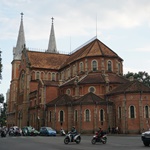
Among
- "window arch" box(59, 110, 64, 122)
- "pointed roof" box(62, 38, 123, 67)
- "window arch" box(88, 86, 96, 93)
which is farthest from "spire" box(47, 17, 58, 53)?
"window arch" box(59, 110, 64, 122)

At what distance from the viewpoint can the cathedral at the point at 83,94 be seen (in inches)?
1812

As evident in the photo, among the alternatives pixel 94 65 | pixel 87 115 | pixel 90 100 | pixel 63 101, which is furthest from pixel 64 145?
pixel 94 65

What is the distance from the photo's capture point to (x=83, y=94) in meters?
53.8

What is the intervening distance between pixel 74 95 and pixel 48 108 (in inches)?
233

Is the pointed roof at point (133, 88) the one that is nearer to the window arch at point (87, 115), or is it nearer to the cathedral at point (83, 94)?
the cathedral at point (83, 94)

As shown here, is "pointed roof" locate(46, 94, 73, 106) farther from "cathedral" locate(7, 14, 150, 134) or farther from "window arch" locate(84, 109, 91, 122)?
"window arch" locate(84, 109, 91, 122)

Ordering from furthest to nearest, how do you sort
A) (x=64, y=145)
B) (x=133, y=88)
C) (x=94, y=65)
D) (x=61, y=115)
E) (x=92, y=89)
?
1. (x=94, y=65)
2. (x=92, y=89)
3. (x=61, y=115)
4. (x=133, y=88)
5. (x=64, y=145)

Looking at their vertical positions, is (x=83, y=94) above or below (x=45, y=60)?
below

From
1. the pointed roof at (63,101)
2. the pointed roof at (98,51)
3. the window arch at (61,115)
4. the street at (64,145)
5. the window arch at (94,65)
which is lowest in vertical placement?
the street at (64,145)

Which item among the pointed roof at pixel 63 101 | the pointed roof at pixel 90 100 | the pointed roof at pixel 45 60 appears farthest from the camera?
the pointed roof at pixel 45 60

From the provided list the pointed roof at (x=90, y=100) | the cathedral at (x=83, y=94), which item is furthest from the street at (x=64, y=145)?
the pointed roof at (x=90, y=100)

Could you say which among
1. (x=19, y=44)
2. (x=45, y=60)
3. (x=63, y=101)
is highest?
(x=19, y=44)

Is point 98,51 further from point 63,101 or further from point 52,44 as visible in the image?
point 52,44

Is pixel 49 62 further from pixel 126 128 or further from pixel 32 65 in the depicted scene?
pixel 126 128
